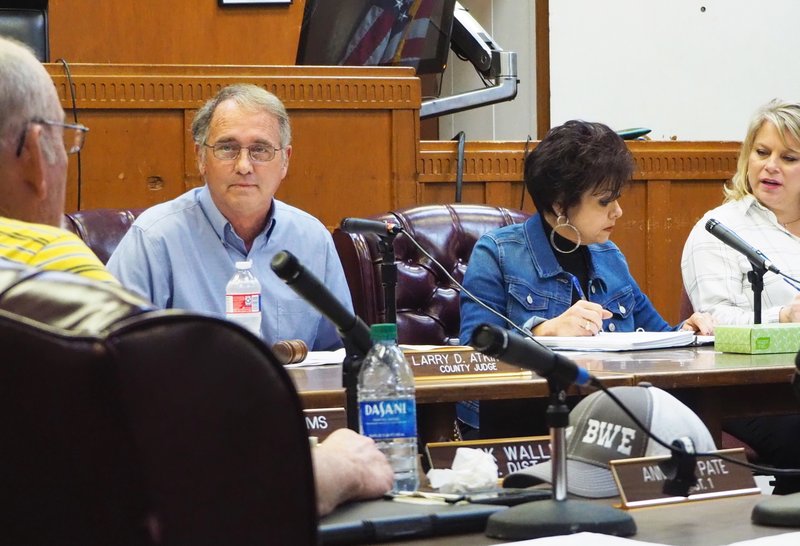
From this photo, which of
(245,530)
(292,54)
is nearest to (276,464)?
(245,530)

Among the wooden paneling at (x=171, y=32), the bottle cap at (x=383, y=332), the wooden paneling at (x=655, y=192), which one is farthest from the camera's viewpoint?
the wooden paneling at (x=171, y=32)

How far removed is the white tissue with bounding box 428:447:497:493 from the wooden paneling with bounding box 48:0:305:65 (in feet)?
15.6

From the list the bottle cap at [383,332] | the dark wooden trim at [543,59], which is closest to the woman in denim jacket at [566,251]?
the bottle cap at [383,332]

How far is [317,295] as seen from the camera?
118 cm

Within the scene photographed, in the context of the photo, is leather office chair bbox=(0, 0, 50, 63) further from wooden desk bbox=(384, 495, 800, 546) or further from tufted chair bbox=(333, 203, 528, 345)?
wooden desk bbox=(384, 495, 800, 546)

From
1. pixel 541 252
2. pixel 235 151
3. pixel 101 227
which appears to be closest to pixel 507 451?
pixel 541 252

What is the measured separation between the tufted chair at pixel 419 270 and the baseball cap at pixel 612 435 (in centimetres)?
186

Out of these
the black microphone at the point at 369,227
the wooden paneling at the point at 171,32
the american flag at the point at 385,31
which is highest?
the wooden paneling at the point at 171,32

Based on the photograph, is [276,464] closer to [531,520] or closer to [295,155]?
[531,520]

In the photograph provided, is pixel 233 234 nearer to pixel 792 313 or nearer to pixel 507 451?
pixel 792 313

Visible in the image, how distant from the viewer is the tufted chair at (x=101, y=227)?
3.04m

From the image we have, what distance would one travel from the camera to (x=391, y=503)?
122 centimetres

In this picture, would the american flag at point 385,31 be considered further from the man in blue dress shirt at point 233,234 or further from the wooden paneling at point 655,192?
the man in blue dress shirt at point 233,234

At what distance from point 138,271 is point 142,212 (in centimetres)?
30
